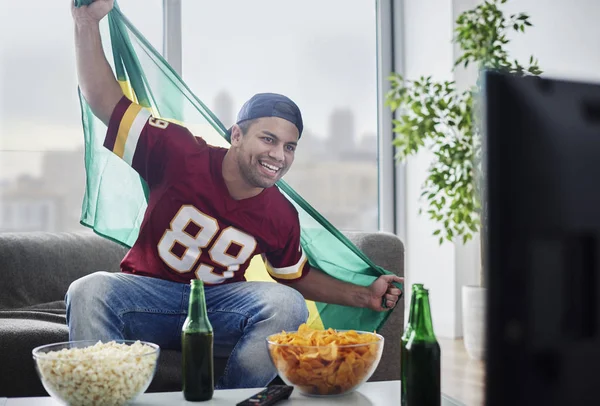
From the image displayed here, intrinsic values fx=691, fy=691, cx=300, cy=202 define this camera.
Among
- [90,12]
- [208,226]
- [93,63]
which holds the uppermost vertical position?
[90,12]

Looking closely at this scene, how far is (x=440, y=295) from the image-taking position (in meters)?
4.09

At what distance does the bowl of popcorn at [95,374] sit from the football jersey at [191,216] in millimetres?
791

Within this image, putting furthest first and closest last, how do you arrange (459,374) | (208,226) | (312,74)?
(312,74) < (459,374) < (208,226)

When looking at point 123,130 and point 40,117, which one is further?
point 40,117

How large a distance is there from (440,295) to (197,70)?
1938 mm

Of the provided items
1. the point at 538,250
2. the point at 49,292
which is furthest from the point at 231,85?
the point at 538,250

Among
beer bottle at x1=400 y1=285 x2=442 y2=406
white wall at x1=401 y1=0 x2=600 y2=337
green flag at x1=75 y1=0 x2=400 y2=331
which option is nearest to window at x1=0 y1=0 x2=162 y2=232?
white wall at x1=401 y1=0 x2=600 y2=337

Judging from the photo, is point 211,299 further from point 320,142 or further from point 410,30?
point 410,30

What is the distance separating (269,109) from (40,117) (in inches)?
84.9

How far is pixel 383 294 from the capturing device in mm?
2029

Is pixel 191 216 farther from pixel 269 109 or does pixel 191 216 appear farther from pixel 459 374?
pixel 459 374

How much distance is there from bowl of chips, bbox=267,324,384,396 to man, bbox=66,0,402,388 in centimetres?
55

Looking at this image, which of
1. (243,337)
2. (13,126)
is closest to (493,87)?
(243,337)

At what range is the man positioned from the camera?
180 centimetres
